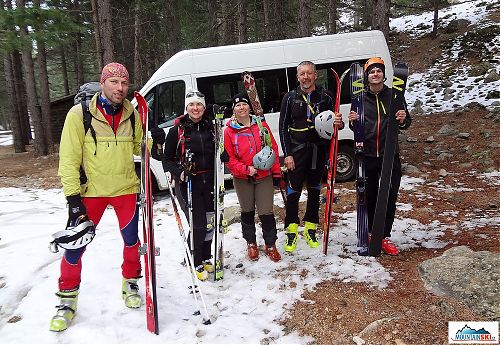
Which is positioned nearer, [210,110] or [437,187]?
[210,110]

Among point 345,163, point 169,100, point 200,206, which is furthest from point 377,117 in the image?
point 169,100

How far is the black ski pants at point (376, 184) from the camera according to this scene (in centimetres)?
439

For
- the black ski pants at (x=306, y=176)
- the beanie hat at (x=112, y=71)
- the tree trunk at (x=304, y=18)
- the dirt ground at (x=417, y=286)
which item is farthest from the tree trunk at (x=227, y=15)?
the beanie hat at (x=112, y=71)

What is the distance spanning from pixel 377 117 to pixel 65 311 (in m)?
3.92

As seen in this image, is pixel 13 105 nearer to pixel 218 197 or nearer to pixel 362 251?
pixel 218 197

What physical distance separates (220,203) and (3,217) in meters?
5.70

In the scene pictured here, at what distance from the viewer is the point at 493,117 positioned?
12.0 metres

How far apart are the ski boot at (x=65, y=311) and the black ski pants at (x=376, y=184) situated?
3.47m

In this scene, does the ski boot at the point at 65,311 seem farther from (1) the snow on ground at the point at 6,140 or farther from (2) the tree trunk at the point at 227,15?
(1) the snow on ground at the point at 6,140

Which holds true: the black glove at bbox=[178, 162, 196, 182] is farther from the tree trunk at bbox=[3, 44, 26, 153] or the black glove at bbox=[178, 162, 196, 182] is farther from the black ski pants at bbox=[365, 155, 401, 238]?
the tree trunk at bbox=[3, 44, 26, 153]

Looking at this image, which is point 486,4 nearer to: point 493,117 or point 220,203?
point 493,117

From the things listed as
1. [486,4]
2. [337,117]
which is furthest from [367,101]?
[486,4]

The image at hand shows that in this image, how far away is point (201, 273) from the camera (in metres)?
4.40

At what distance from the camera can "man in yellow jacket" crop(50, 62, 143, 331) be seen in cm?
325
